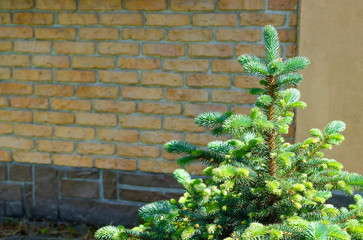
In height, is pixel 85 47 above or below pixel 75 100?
above

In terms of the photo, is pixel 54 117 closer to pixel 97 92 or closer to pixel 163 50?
pixel 97 92

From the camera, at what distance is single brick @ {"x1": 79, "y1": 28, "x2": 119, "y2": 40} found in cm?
317

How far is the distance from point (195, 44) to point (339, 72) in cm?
101

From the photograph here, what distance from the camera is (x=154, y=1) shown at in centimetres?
308

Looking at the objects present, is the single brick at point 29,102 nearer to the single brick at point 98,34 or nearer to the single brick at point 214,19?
the single brick at point 98,34

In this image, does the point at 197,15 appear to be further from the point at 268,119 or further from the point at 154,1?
the point at 268,119

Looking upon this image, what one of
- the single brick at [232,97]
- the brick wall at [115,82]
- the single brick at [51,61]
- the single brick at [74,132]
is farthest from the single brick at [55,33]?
the single brick at [232,97]

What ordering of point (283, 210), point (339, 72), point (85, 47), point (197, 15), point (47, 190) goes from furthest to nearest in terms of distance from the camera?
point (47, 190), point (85, 47), point (197, 15), point (339, 72), point (283, 210)

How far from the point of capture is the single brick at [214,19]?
9.70 ft

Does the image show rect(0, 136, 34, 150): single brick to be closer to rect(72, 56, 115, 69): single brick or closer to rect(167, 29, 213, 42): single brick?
rect(72, 56, 115, 69): single brick

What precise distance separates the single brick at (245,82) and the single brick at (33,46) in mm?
1494

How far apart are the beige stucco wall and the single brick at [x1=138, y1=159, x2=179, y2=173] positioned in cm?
100

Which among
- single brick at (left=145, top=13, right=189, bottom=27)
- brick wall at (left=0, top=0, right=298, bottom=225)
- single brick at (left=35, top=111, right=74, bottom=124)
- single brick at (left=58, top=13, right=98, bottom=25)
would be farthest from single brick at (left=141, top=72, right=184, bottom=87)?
single brick at (left=35, top=111, right=74, bottom=124)

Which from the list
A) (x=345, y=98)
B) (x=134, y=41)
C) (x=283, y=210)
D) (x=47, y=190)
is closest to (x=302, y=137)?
Answer: (x=345, y=98)
